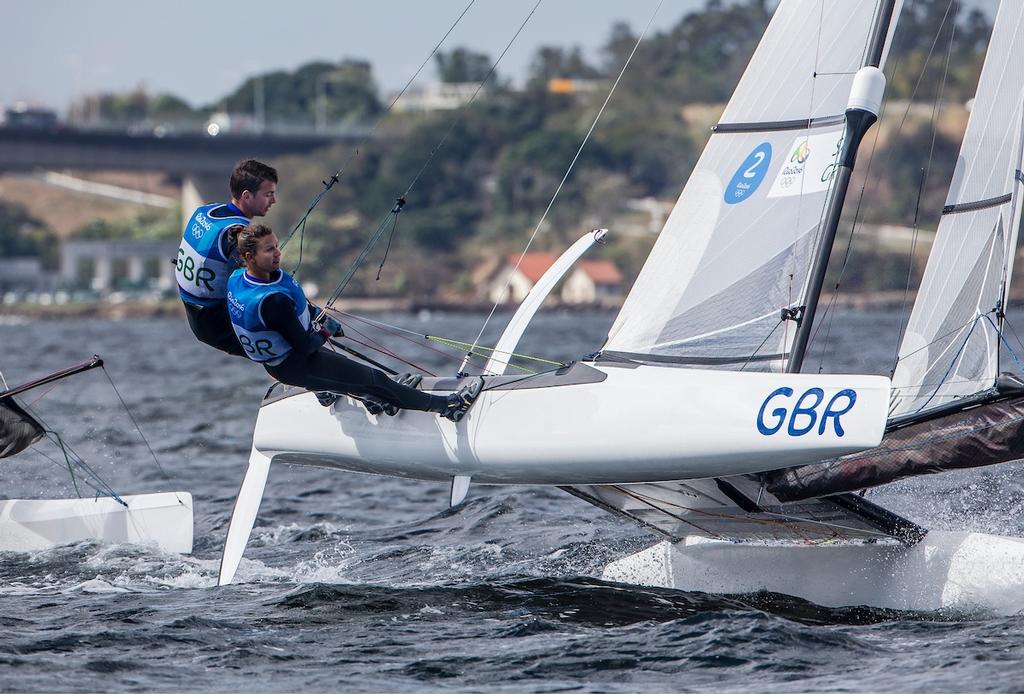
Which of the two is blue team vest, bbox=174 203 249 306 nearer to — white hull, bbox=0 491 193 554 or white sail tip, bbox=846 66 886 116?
white hull, bbox=0 491 193 554

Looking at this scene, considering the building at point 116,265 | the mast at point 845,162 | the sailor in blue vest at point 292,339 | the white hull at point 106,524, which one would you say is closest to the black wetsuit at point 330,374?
the sailor in blue vest at point 292,339

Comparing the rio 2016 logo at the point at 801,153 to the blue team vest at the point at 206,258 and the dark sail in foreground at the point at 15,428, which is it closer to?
the blue team vest at the point at 206,258

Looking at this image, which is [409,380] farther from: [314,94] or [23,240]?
[314,94]

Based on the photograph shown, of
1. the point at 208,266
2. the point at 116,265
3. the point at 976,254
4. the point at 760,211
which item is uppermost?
→ the point at 116,265

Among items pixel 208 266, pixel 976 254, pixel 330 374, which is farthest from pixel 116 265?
pixel 976 254

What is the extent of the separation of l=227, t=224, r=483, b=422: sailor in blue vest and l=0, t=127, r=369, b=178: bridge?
47.2 metres

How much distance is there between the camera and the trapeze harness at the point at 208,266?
18.2 ft

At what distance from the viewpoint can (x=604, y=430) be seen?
17.2 feet

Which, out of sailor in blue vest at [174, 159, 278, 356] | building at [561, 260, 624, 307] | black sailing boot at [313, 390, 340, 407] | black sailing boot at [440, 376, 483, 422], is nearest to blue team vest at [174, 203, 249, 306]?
sailor in blue vest at [174, 159, 278, 356]

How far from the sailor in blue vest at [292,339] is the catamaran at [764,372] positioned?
0.11 meters

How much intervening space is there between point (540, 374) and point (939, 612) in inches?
69.5

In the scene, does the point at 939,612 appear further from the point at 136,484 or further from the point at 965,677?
the point at 136,484

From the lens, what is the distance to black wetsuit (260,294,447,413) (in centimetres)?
533

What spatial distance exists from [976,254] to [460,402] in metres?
2.28
